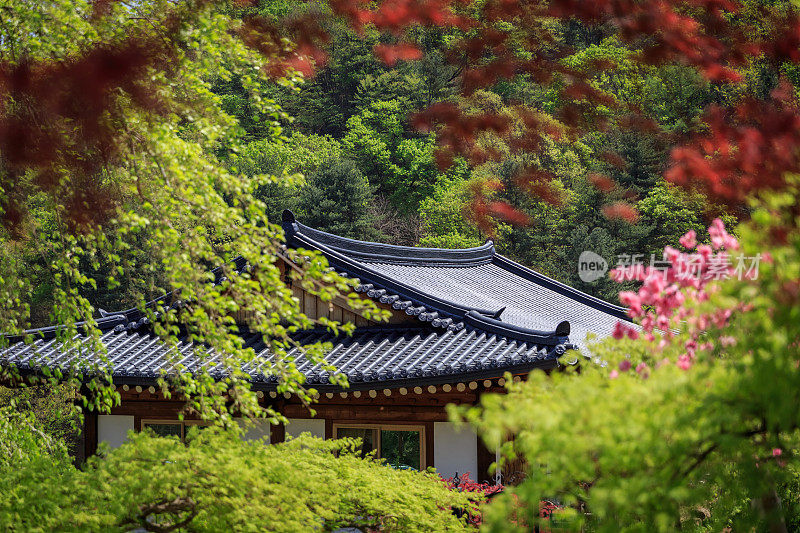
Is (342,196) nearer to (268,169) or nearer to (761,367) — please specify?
(268,169)

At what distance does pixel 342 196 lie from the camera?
33562 mm

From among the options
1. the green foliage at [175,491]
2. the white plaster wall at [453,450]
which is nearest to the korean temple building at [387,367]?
the white plaster wall at [453,450]

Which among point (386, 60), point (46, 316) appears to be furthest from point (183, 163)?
point (46, 316)

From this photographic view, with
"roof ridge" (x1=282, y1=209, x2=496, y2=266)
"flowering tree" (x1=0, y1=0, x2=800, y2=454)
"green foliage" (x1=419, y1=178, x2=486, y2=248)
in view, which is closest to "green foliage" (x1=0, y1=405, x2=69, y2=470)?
"flowering tree" (x1=0, y1=0, x2=800, y2=454)

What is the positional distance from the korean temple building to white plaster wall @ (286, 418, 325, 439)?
0.04 ft

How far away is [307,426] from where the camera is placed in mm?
9859

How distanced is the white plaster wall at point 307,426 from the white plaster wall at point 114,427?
2.40 metres

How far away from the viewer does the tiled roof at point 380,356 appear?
811 centimetres

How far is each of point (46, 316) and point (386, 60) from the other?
92.6 ft

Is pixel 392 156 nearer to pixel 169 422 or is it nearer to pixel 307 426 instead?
pixel 169 422

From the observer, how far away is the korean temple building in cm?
842

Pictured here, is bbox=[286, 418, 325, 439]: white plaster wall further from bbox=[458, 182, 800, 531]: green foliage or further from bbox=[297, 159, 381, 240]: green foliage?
bbox=[297, 159, 381, 240]: green foliage

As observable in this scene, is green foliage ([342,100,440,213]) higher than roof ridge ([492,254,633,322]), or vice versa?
green foliage ([342,100,440,213])

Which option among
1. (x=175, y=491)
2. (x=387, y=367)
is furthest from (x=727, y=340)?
(x=387, y=367)
